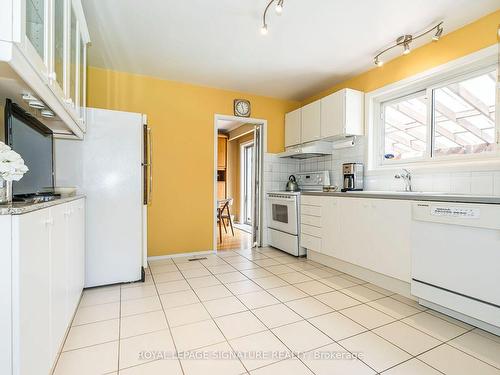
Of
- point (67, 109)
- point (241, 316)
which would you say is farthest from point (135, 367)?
point (67, 109)

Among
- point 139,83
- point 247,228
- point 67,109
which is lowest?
point 247,228

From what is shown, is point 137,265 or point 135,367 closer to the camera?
point 135,367

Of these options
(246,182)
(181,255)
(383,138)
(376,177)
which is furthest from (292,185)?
(246,182)

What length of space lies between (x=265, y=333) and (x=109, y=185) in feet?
6.20

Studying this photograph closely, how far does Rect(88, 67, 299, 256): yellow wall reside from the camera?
10.9 ft

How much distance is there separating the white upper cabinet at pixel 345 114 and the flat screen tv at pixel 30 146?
295 centimetres

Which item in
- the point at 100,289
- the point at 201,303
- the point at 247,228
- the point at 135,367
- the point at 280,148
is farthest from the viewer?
the point at 247,228

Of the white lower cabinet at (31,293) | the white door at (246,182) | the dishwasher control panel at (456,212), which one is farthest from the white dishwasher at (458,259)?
the white door at (246,182)

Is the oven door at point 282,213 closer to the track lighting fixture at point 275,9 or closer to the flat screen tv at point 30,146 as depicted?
the track lighting fixture at point 275,9

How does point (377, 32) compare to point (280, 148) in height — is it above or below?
above

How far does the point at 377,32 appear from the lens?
8.09 feet

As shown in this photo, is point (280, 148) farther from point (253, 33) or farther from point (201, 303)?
point (201, 303)

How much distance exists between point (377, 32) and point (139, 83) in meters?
2.82

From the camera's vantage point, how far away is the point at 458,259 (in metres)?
1.79
